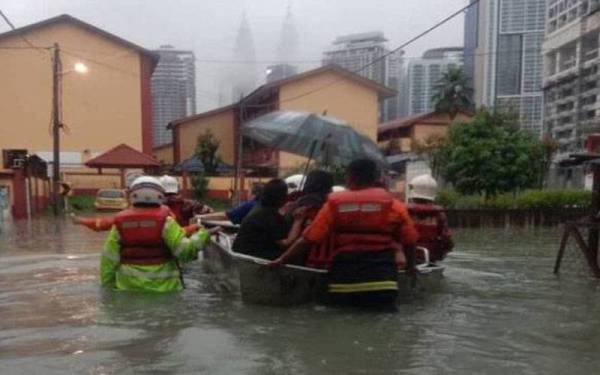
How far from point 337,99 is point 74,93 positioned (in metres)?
16.4

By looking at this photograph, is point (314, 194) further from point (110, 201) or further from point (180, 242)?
point (110, 201)

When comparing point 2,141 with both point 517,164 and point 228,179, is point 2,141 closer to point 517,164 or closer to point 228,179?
point 228,179

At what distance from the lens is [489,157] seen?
83.6 feet

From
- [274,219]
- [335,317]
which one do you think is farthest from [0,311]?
[335,317]

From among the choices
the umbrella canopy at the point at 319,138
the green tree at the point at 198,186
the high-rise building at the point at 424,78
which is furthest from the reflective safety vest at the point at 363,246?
the green tree at the point at 198,186

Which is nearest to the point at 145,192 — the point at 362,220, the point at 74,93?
the point at 362,220

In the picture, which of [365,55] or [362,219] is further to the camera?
[365,55]

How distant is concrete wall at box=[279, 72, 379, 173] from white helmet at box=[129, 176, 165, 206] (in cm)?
3776

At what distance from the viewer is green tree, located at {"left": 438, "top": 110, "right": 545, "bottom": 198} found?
25.7 m

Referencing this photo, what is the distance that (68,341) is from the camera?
582 centimetres

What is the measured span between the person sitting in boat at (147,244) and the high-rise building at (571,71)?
186ft

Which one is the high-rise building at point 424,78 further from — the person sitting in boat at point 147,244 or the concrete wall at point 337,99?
the person sitting in boat at point 147,244

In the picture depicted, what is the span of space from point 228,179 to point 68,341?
34.4 meters

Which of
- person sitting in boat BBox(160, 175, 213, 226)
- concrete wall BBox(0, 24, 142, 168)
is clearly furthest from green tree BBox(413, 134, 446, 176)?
person sitting in boat BBox(160, 175, 213, 226)
